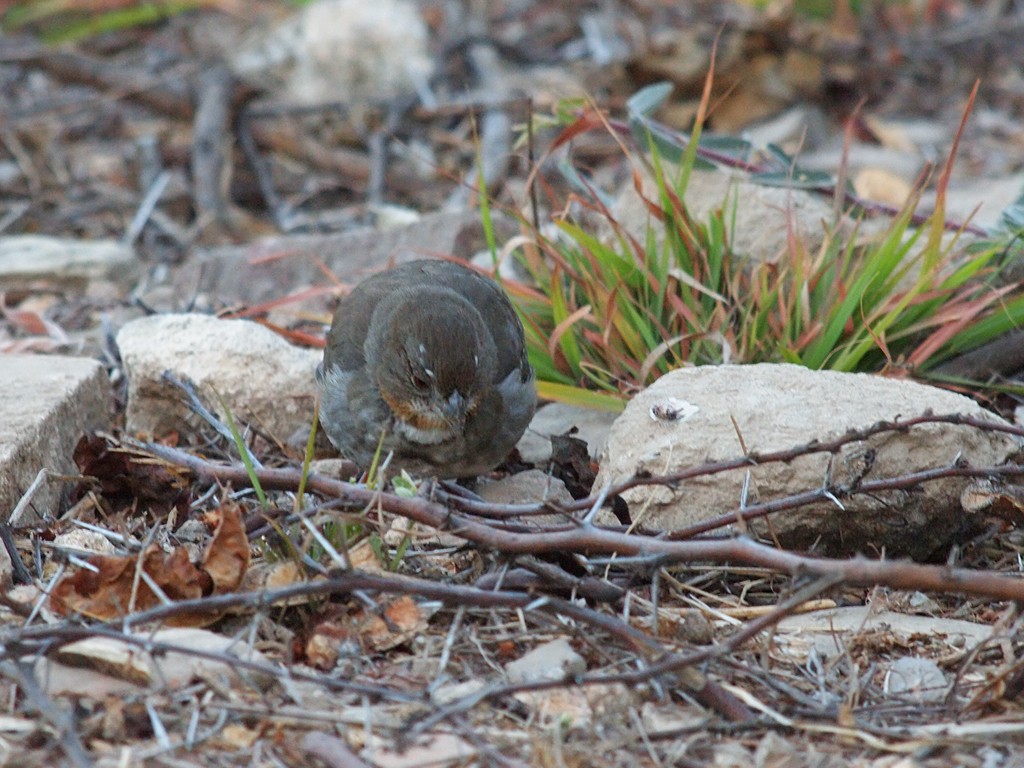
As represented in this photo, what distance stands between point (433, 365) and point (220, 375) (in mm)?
1051

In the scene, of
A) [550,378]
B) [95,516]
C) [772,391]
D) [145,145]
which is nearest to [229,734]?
[95,516]

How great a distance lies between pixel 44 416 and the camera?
4.12 metres

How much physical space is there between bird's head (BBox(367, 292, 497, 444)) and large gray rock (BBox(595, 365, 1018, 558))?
47 cm

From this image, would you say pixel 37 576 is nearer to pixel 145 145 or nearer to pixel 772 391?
pixel 772 391

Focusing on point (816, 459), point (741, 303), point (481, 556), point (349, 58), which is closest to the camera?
point (481, 556)

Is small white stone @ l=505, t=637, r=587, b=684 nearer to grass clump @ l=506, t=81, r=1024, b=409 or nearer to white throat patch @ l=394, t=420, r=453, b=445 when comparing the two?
white throat patch @ l=394, t=420, r=453, b=445

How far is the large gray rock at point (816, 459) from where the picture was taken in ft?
11.8

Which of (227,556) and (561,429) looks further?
(561,429)

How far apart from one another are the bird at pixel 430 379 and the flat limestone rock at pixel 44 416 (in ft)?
2.75

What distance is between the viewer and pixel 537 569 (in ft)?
10.2

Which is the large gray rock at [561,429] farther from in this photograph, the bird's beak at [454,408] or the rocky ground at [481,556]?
the bird's beak at [454,408]

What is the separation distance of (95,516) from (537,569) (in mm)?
1579

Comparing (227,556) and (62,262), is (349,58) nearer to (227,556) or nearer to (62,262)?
(62,262)

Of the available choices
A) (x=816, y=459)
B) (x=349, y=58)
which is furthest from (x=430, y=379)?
(x=349, y=58)
